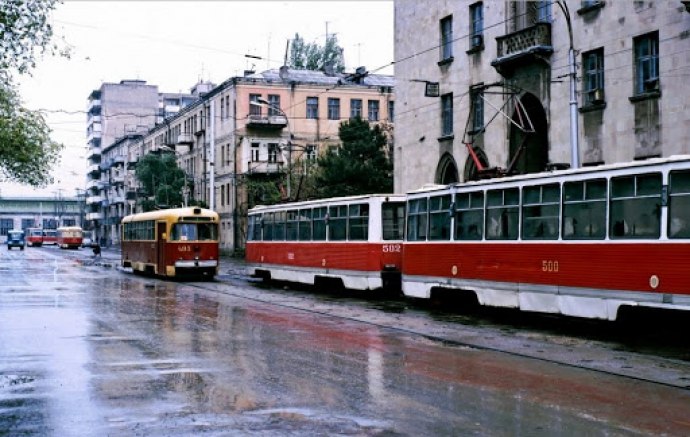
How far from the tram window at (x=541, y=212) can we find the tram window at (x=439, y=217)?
305 centimetres

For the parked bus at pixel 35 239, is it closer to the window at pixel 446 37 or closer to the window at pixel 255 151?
the window at pixel 255 151

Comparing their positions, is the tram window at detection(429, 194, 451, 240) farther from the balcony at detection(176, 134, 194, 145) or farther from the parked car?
the parked car

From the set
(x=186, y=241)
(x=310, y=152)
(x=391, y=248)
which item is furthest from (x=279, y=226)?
(x=310, y=152)

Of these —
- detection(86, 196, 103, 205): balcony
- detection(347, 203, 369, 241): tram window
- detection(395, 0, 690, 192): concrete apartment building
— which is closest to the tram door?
detection(395, 0, 690, 192): concrete apartment building

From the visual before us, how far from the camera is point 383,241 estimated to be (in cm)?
2289

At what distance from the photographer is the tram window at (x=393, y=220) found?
23.1m

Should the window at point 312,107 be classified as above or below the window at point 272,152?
above

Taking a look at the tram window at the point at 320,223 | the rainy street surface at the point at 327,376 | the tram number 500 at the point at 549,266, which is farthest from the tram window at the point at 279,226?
the tram number 500 at the point at 549,266

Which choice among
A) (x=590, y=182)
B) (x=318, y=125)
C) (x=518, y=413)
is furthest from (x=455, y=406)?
(x=318, y=125)

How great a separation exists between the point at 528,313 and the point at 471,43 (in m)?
16.3

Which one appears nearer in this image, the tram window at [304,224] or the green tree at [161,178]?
the tram window at [304,224]

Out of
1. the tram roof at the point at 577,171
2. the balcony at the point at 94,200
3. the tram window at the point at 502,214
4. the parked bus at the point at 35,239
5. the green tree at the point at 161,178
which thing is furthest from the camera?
the balcony at the point at 94,200

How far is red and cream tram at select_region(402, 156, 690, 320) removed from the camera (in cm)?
1317

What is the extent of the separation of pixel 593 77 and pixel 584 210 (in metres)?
12.3
